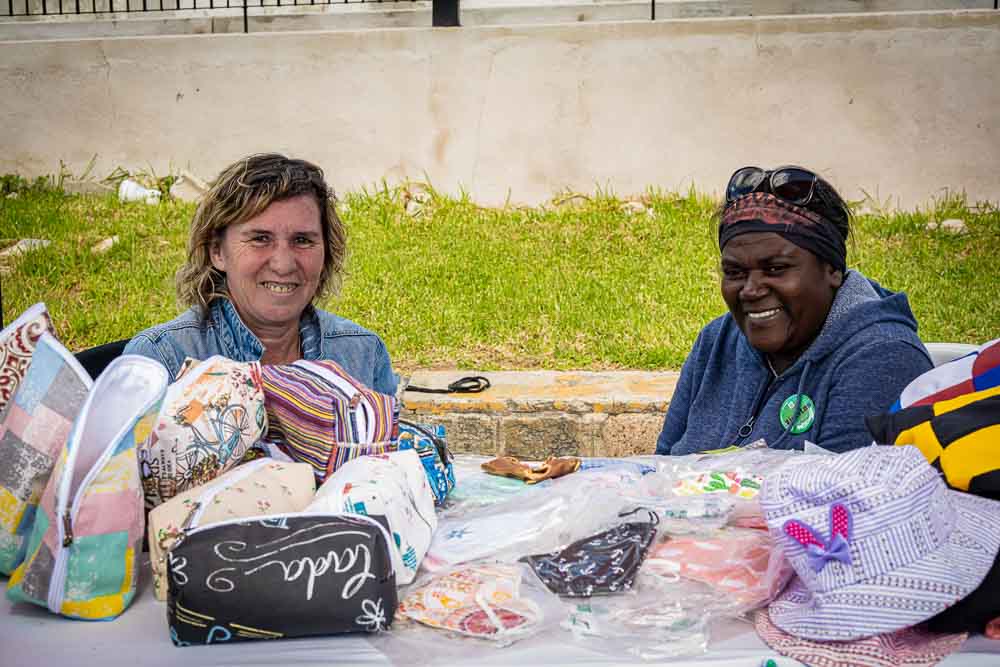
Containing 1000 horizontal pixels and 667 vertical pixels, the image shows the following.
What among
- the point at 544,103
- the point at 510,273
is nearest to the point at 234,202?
the point at 510,273

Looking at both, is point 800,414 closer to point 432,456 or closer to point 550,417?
point 432,456

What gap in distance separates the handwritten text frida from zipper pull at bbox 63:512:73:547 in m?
0.27

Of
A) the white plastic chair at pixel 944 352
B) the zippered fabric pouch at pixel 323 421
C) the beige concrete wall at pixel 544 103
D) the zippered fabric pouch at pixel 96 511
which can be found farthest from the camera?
the beige concrete wall at pixel 544 103

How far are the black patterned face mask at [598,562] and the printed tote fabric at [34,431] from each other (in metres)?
0.88

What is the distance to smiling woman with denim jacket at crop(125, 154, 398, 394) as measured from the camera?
278 centimetres

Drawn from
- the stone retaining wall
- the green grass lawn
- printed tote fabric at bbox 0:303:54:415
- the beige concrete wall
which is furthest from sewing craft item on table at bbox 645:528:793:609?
the beige concrete wall

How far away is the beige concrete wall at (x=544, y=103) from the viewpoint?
25.2ft

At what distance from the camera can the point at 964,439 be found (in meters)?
1.88

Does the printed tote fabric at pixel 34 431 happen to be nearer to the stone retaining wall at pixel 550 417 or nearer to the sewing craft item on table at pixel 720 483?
the sewing craft item on table at pixel 720 483

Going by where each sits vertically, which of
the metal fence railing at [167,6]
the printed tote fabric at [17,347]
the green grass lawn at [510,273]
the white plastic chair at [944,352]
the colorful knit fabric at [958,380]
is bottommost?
the green grass lawn at [510,273]

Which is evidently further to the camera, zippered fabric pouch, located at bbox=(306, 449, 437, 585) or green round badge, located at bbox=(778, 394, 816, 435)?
green round badge, located at bbox=(778, 394, 816, 435)

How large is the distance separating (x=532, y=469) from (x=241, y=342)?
0.88 m

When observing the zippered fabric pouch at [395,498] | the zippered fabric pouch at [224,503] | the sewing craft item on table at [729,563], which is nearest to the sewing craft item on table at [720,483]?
the sewing craft item on table at [729,563]

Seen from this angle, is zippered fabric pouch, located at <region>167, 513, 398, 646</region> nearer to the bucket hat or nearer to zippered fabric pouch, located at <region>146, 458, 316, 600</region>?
zippered fabric pouch, located at <region>146, 458, 316, 600</region>
